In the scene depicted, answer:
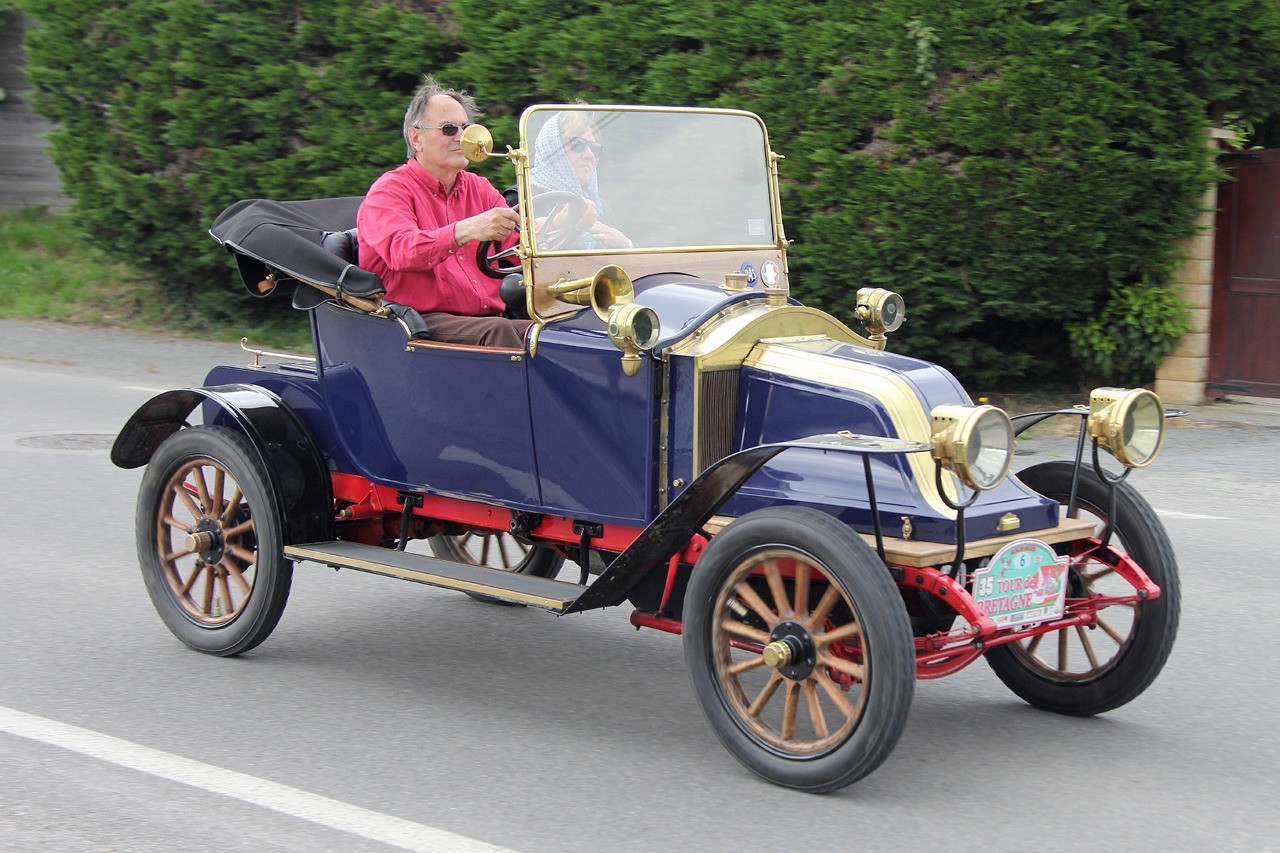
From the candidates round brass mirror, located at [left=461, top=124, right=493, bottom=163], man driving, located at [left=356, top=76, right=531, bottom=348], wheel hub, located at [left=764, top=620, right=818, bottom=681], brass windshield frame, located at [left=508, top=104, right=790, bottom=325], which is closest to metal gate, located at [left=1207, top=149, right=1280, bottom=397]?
brass windshield frame, located at [left=508, top=104, right=790, bottom=325]

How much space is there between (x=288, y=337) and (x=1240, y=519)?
8.35 m

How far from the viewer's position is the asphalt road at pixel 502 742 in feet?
11.7

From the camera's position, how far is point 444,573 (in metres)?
4.50

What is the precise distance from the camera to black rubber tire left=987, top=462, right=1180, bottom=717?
13.7ft

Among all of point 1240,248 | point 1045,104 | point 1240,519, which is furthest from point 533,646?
point 1240,248

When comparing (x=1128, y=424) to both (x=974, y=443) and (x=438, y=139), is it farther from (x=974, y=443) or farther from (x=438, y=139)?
(x=438, y=139)

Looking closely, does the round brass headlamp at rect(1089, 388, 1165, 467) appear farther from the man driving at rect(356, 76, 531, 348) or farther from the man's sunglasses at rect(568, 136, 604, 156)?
the man driving at rect(356, 76, 531, 348)

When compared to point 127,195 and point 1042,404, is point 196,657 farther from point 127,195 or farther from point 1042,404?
point 127,195

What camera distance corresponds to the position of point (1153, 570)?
420 cm

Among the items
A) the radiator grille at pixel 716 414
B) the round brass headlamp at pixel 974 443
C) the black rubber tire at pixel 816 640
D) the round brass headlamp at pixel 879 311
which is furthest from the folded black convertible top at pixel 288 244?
the round brass headlamp at pixel 974 443

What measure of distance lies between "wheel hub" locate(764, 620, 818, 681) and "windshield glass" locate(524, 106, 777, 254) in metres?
1.46

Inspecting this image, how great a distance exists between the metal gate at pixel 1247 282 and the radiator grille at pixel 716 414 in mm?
7325

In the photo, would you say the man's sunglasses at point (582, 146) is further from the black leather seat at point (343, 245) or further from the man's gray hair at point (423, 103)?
the black leather seat at point (343, 245)

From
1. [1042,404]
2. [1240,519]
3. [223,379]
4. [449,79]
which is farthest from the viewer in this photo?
[449,79]
